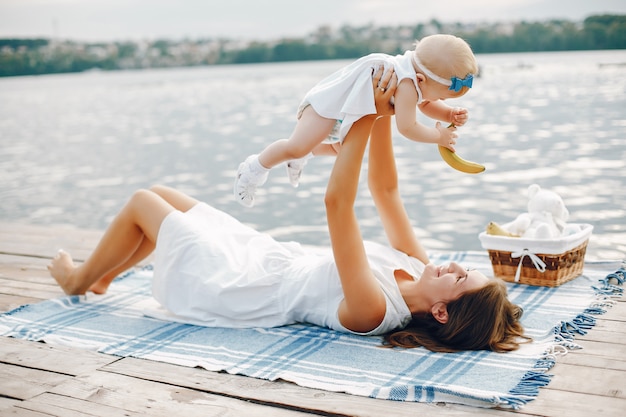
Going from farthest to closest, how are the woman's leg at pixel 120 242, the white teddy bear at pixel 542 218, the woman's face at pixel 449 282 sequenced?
the white teddy bear at pixel 542 218 < the woman's leg at pixel 120 242 < the woman's face at pixel 449 282

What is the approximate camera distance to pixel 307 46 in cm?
2502

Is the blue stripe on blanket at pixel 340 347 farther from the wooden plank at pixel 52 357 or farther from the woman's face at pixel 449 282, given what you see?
the woman's face at pixel 449 282

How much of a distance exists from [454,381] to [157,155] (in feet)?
34.7

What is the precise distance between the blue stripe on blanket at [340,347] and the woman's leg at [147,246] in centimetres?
7

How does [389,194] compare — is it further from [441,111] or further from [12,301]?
[12,301]

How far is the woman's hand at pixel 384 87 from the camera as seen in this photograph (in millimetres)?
2232

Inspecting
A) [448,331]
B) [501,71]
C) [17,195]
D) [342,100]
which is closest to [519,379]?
[448,331]

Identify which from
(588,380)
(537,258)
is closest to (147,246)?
(537,258)

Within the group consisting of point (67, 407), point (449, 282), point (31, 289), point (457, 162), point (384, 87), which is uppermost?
point (384, 87)

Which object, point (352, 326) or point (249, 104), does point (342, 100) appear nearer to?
point (352, 326)

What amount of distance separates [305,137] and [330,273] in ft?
1.72

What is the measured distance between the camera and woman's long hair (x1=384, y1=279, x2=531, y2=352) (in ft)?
7.54

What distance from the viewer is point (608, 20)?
1447cm

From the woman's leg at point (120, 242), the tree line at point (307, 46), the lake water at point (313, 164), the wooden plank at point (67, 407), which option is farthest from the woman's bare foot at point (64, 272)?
the tree line at point (307, 46)
